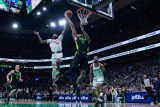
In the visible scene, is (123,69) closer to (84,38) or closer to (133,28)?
(133,28)

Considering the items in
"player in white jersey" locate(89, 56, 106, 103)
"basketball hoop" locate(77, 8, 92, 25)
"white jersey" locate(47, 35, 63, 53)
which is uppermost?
"basketball hoop" locate(77, 8, 92, 25)

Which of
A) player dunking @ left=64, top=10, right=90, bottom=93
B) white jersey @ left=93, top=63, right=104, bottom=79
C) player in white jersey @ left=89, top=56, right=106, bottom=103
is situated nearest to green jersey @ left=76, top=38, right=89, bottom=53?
player dunking @ left=64, top=10, right=90, bottom=93

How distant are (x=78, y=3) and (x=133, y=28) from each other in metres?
30.6

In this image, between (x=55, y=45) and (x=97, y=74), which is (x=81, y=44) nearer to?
(x=97, y=74)

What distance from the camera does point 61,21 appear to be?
1641 inches

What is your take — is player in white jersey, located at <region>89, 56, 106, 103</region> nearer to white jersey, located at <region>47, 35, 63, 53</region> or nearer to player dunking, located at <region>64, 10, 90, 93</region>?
player dunking, located at <region>64, 10, 90, 93</region>

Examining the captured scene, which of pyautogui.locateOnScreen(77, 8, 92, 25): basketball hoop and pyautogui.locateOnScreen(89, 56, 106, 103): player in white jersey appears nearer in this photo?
pyautogui.locateOnScreen(89, 56, 106, 103): player in white jersey

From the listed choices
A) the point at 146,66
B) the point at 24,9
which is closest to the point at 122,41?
the point at 146,66

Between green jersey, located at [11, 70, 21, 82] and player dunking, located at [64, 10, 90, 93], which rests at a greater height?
player dunking, located at [64, 10, 90, 93]

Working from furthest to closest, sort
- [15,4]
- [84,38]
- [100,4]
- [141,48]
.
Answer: [141,48], [15,4], [100,4], [84,38]

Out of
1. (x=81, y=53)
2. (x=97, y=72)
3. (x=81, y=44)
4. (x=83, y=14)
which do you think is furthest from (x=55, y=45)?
(x=81, y=53)

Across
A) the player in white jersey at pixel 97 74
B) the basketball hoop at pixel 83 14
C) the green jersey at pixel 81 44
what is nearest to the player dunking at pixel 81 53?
the green jersey at pixel 81 44

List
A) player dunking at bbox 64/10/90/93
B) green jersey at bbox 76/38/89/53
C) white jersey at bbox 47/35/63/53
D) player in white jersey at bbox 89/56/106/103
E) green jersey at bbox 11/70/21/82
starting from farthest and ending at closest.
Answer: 1. green jersey at bbox 11/70/21/82
2. white jersey at bbox 47/35/63/53
3. player in white jersey at bbox 89/56/106/103
4. green jersey at bbox 76/38/89/53
5. player dunking at bbox 64/10/90/93

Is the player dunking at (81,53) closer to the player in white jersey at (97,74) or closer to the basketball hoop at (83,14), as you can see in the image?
the player in white jersey at (97,74)
